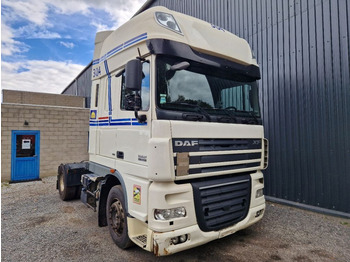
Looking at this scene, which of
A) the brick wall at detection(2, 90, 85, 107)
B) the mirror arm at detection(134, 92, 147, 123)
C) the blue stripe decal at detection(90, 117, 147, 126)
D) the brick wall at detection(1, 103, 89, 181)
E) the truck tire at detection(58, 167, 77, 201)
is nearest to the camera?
the mirror arm at detection(134, 92, 147, 123)

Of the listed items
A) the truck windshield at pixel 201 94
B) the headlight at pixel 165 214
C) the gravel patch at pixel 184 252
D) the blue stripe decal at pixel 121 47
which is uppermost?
the blue stripe decal at pixel 121 47

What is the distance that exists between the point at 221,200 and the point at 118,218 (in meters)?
1.57

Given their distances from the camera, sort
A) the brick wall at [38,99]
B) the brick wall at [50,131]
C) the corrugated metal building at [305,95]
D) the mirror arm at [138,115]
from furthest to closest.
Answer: the brick wall at [38,99] < the brick wall at [50,131] < the corrugated metal building at [305,95] < the mirror arm at [138,115]

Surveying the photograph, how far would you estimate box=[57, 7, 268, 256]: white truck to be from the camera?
269 cm

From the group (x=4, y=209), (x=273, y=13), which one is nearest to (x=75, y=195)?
(x=4, y=209)

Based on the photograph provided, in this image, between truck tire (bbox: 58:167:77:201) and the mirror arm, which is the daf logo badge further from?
truck tire (bbox: 58:167:77:201)

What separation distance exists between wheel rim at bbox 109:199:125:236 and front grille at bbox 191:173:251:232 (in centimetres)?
123

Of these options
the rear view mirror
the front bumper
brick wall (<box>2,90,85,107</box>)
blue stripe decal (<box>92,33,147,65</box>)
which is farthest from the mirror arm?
brick wall (<box>2,90,85,107</box>)

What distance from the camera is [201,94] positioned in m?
3.12

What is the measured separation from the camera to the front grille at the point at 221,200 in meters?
2.88

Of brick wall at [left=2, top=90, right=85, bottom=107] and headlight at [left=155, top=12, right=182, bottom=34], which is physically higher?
brick wall at [left=2, top=90, right=85, bottom=107]

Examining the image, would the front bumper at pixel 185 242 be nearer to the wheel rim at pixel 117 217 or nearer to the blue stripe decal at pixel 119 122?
the wheel rim at pixel 117 217

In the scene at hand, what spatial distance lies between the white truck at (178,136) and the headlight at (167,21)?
0.05ft

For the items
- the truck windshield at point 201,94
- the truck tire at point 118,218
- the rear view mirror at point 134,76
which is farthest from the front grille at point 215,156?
the truck tire at point 118,218
